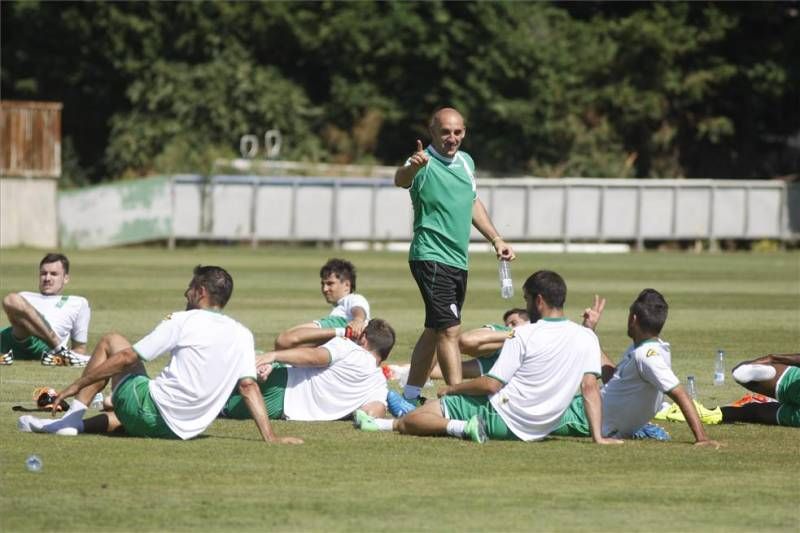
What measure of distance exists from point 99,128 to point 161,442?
44677mm

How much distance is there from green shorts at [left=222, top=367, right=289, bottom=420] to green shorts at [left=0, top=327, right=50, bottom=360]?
4.64 metres

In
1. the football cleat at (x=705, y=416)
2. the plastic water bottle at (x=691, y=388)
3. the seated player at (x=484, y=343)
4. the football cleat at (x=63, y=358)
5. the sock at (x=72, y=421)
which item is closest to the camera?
the sock at (x=72, y=421)

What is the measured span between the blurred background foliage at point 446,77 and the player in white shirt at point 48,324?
3229cm

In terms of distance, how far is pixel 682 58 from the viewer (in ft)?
167

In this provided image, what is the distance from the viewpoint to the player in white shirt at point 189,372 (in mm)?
10445

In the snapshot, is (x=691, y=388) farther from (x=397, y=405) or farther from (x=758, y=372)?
(x=397, y=405)

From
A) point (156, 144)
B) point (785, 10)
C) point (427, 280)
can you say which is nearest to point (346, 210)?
point (156, 144)

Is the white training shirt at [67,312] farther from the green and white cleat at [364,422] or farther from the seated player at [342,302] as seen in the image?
the green and white cleat at [364,422]

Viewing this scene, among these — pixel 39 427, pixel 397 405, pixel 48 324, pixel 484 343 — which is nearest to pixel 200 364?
pixel 39 427

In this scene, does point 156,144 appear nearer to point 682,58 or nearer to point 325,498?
point 682,58

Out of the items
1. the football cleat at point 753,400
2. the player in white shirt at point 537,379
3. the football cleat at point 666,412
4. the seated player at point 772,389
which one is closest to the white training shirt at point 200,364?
the player in white shirt at point 537,379

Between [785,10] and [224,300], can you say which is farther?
[785,10]

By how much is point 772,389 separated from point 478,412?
2.64 meters

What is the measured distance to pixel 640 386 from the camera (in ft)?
36.7
